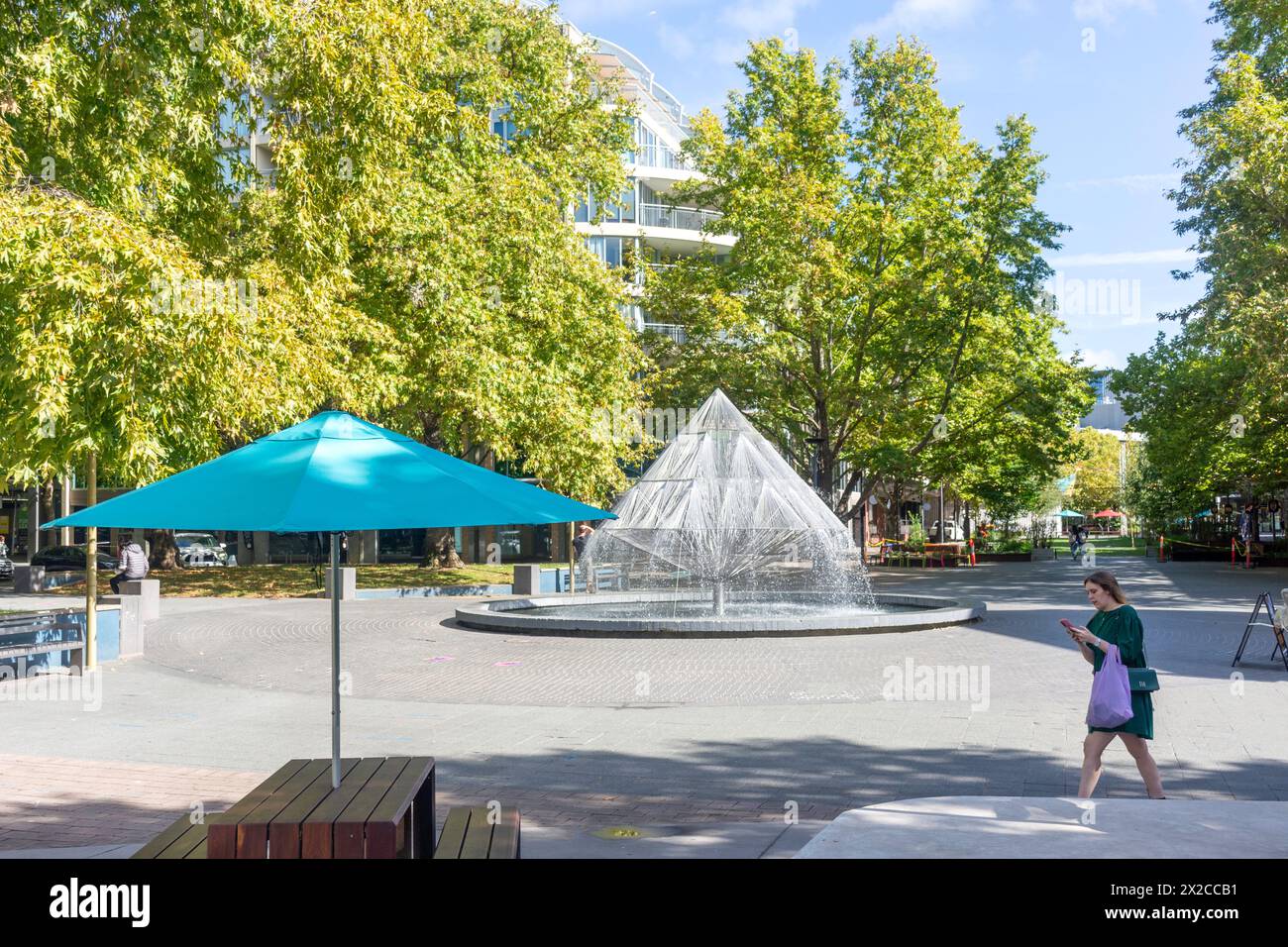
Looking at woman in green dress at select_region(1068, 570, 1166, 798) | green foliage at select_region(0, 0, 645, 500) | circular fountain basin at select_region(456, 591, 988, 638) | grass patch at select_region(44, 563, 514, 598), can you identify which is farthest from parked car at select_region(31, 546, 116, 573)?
woman in green dress at select_region(1068, 570, 1166, 798)

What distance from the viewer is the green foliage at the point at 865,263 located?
111 feet

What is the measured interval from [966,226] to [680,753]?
2836cm

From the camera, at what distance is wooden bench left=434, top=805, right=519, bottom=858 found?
458cm

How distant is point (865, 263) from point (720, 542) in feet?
62.0

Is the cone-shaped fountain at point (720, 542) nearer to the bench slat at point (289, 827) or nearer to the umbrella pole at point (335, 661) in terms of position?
the umbrella pole at point (335, 661)

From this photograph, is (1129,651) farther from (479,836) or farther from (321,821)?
(321,821)

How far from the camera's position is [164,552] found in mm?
41719

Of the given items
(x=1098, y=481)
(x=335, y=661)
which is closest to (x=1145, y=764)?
(x=335, y=661)

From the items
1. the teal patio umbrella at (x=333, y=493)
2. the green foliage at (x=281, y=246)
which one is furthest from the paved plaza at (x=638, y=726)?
the green foliage at (x=281, y=246)

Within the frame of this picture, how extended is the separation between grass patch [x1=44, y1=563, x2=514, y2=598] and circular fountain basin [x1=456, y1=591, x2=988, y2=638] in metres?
8.33

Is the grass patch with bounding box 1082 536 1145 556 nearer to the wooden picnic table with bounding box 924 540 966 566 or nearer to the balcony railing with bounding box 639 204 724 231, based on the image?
the wooden picnic table with bounding box 924 540 966 566
